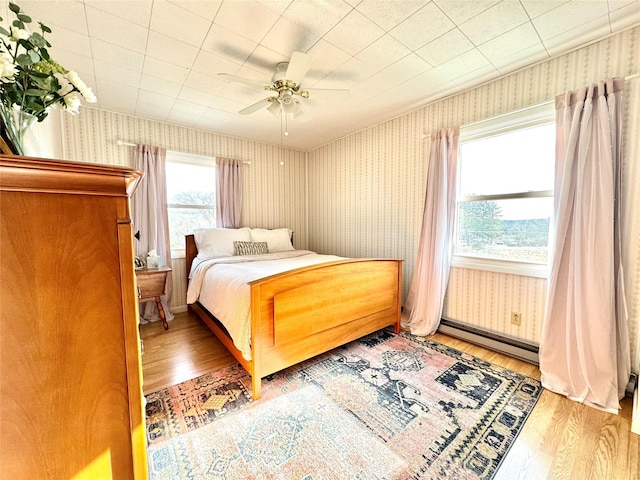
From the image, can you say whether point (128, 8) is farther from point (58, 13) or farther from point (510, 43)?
point (510, 43)

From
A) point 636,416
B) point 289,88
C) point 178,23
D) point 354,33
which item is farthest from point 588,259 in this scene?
point 178,23

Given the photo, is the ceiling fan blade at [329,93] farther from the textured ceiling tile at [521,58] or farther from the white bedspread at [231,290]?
the white bedspread at [231,290]

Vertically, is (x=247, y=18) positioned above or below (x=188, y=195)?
above

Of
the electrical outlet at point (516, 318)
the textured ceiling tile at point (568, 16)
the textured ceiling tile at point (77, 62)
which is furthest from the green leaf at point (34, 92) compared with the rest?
the electrical outlet at point (516, 318)

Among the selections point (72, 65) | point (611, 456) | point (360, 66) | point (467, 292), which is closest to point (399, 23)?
point (360, 66)

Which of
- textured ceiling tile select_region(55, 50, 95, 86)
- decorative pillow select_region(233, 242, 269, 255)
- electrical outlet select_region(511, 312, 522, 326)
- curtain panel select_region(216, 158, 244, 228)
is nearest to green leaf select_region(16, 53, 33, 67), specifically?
textured ceiling tile select_region(55, 50, 95, 86)

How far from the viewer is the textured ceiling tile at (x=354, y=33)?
5.31 ft

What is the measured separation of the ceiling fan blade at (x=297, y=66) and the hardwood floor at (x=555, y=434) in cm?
231

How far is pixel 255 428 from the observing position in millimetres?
1474

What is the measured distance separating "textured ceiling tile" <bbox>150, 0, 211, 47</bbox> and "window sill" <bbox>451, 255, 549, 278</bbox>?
2.81 m

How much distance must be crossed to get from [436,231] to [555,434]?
1661mm

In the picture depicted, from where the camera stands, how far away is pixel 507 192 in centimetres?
236

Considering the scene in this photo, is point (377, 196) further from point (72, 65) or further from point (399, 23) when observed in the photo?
point (72, 65)

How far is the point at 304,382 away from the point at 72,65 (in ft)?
9.90
